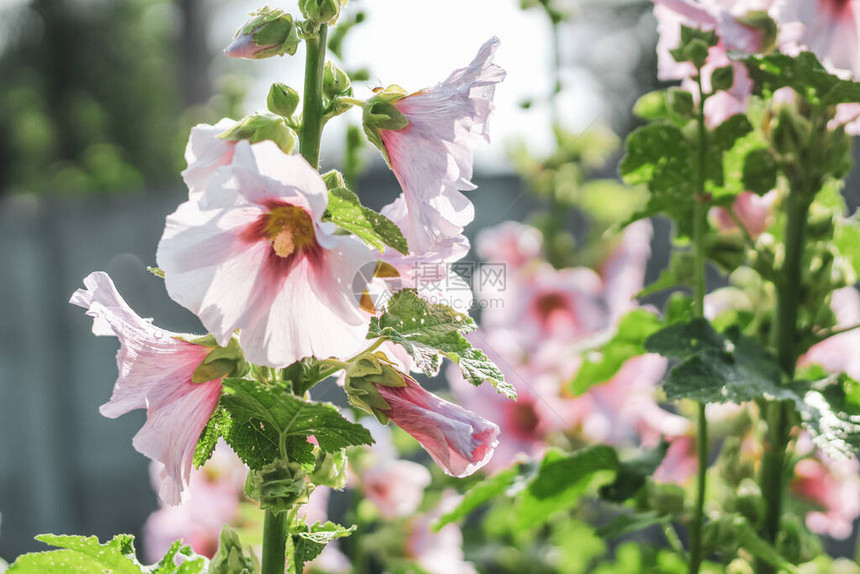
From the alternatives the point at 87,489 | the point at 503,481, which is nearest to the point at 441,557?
the point at 503,481

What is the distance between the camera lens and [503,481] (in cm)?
78

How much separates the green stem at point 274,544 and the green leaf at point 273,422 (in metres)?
0.04

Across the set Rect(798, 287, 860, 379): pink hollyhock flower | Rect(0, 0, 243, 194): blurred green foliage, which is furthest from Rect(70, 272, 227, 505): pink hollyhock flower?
Rect(0, 0, 243, 194): blurred green foliage

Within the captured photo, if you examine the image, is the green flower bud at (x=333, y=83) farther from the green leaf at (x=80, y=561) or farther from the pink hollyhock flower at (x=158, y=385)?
the green leaf at (x=80, y=561)

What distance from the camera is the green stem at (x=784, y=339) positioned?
746mm

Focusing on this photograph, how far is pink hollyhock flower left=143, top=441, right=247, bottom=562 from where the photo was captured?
42.9 inches

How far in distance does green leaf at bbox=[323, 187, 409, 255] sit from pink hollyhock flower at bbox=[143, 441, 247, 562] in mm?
690

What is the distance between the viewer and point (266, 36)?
50cm

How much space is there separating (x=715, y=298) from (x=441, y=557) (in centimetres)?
55

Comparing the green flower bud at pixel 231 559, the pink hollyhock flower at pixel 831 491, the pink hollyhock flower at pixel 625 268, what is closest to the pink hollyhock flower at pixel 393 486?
the pink hollyhock flower at pixel 625 268

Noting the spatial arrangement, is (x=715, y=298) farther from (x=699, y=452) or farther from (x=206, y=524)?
(x=206, y=524)

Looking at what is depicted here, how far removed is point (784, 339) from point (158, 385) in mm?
544

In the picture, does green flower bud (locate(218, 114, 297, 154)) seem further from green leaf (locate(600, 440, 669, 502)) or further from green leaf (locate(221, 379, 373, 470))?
green leaf (locate(600, 440, 669, 502))

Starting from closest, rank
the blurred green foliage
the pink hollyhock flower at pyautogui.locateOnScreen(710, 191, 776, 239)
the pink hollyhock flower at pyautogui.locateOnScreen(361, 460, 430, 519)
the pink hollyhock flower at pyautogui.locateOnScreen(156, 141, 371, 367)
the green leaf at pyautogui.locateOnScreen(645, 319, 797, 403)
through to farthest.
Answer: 1. the pink hollyhock flower at pyautogui.locateOnScreen(156, 141, 371, 367)
2. the green leaf at pyautogui.locateOnScreen(645, 319, 797, 403)
3. the pink hollyhock flower at pyautogui.locateOnScreen(710, 191, 776, 239)
4. the pink hollyhock flower at pyautogui.locateOnScreen(361, 460, 430, 519)
5. the blurred green foliage
